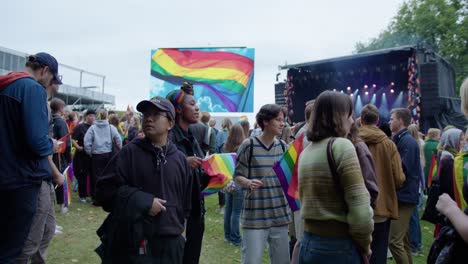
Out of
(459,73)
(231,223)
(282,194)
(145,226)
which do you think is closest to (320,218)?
(145,226)

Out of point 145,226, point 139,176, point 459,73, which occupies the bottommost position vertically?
point 145,226

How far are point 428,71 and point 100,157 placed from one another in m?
10.7

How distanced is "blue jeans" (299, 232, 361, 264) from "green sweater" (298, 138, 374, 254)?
0.13ft

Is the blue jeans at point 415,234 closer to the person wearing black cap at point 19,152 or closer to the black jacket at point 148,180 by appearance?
the black jacket at point 148,180

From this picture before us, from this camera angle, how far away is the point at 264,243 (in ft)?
12.4

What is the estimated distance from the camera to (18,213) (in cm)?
260

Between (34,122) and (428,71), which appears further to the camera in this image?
(428,71)

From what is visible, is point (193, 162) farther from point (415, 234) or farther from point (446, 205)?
point (415, 234)

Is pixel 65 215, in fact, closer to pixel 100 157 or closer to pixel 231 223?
pixel 100 157

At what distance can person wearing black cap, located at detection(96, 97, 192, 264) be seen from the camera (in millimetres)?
2312

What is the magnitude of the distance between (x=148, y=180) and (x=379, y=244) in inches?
107

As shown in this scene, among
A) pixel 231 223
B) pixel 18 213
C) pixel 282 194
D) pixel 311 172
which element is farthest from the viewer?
pixel 231 223

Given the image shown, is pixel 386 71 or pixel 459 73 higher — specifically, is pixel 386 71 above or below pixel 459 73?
below

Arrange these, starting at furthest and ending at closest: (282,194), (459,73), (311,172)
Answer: (459,73) → (282,194) → (311,172)
